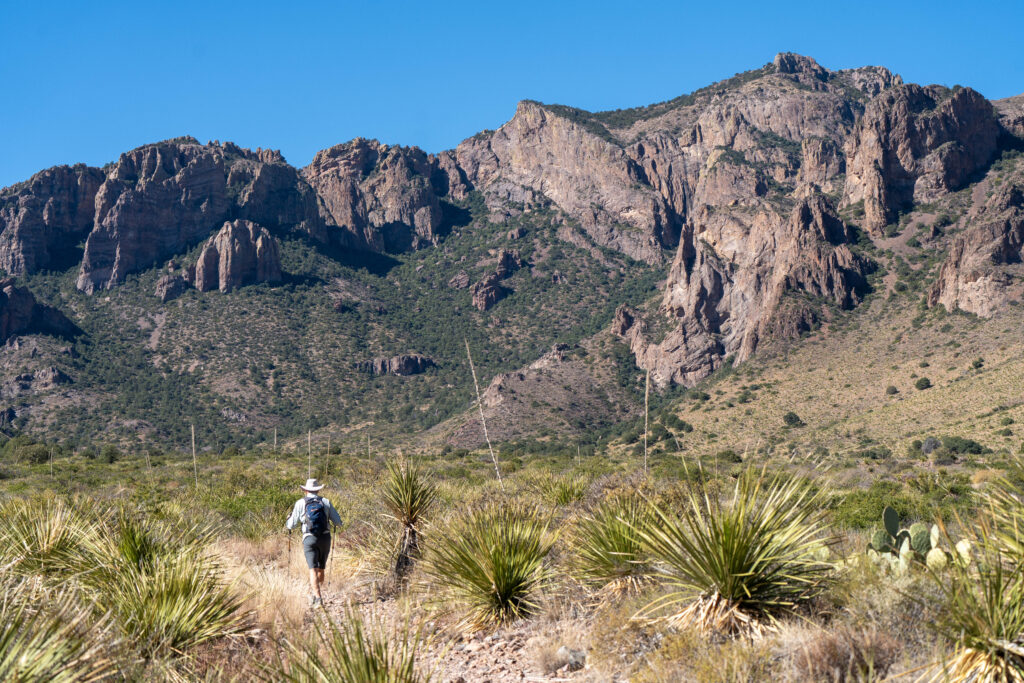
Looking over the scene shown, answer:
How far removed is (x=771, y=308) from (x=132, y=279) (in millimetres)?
109500

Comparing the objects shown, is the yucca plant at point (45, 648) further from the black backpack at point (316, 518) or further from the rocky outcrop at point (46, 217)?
the rocky outcrop at point (46, 217)

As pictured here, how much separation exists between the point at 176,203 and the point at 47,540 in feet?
504

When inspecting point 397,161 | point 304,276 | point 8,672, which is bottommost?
point 8,672

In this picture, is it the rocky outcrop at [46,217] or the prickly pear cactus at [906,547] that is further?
the rocky outcrop at [46,217]

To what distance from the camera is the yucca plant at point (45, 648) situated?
3557 millimetres

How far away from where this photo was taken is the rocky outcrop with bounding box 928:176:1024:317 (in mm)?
63531

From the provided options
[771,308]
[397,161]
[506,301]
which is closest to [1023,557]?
[771,308]

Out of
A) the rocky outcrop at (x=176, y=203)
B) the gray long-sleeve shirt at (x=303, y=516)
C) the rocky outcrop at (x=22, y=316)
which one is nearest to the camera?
the gray long-sleeve shirt at (x=303, y=516)

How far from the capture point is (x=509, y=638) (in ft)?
20.9

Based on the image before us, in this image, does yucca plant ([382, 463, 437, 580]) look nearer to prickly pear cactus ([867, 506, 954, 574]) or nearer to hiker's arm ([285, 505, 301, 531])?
hiker's arm ([285, 505, 301, 531])

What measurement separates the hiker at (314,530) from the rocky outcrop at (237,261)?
121746 mm

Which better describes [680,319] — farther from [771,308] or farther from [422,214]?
[422,214]

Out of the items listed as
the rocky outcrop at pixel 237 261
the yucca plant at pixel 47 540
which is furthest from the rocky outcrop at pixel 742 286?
the yucca plant at pixel 47 540

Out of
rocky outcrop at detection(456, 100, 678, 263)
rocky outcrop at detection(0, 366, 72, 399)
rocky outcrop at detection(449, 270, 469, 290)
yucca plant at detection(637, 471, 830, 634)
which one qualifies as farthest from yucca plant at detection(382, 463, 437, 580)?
rocky outcrop at detection(456, 100, 678, 263)
